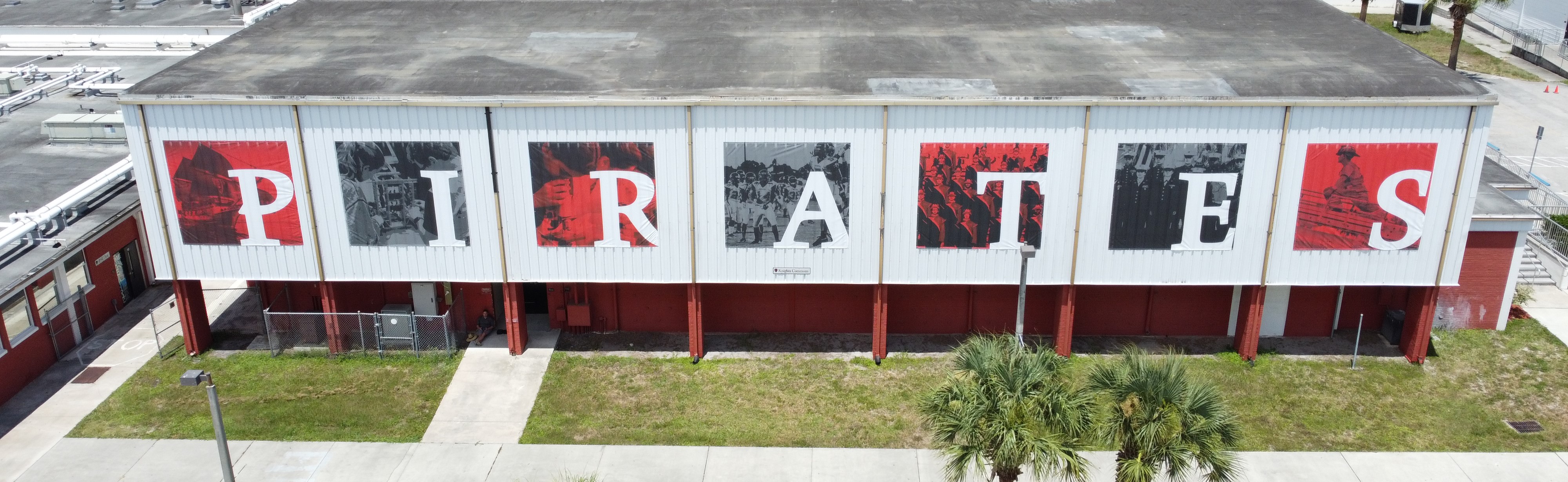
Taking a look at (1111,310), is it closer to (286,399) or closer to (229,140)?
(286,399)

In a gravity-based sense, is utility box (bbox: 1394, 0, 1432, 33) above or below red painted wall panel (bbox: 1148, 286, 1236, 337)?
above

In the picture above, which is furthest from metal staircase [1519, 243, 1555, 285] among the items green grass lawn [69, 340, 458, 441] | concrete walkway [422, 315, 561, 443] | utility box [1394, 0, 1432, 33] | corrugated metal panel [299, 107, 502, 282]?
green grass lawn [69, 340, 458, 441]

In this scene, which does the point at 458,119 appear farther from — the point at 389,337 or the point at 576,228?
the point at 389,337

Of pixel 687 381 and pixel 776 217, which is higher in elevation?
pixel 776 217

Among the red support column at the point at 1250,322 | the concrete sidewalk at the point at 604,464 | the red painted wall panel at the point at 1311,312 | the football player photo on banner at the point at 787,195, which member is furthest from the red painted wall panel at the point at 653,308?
the red painted wall panel at the point at 1311,312

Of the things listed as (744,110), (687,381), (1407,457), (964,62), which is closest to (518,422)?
(687,381)

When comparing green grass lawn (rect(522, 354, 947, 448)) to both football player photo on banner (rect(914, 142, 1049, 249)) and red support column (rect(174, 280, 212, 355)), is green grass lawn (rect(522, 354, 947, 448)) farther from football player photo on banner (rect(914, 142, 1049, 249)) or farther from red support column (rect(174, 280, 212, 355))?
red support column (rect(174, 280, 212, 355))
